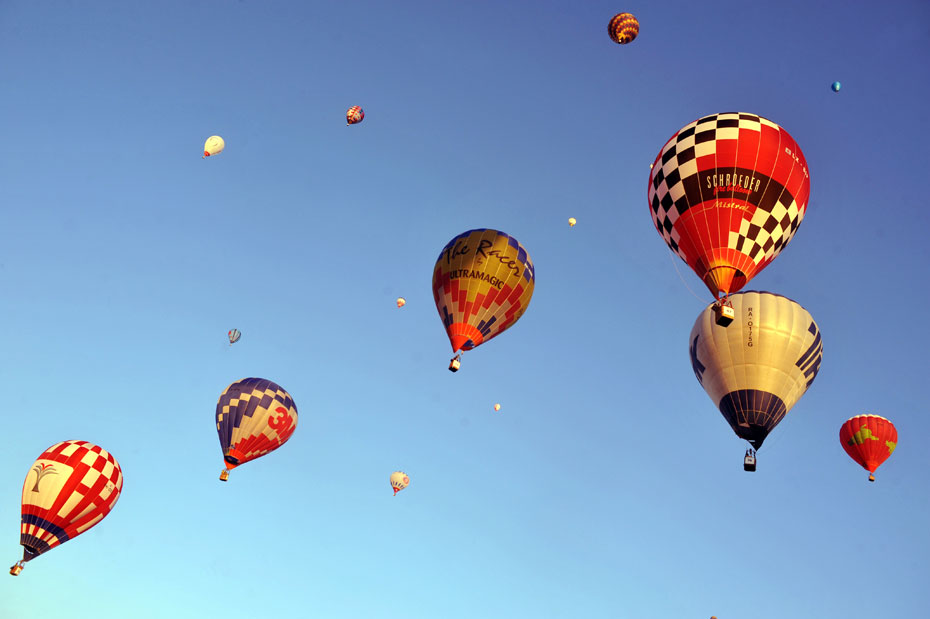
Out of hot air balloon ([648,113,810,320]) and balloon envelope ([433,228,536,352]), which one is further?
balloon envelope ([433,228,536,352])

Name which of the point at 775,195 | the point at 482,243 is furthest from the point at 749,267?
the point at 482,243

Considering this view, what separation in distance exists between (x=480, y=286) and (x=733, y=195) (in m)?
6.58

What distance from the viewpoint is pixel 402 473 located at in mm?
30234

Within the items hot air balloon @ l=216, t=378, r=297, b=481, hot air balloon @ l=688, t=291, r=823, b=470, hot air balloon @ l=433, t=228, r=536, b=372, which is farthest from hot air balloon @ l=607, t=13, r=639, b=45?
hot air balloon @ l=216, t=378, r=297, b=481

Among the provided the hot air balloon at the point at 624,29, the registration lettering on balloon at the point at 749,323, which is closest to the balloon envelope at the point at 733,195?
the registration lettering on balloon at the point at 749,323

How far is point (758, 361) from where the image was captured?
1762cm

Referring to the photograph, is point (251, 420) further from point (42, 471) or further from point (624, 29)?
point (624, 29)

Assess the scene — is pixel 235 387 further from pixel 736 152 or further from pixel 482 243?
pixel 736 152

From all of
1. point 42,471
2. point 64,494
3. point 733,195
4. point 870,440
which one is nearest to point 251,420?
point 64,494

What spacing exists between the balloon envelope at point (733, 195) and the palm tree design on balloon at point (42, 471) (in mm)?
17583

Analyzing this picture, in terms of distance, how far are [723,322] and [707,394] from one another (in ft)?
19.5

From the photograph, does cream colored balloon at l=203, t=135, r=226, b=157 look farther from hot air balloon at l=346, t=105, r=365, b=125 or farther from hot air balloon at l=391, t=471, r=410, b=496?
hot air balloon at l=391, t=471, r=410, b=496

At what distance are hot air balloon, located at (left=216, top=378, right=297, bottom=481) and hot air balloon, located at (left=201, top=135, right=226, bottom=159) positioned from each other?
24.4 feet

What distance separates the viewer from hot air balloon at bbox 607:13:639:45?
18531 millimetres
